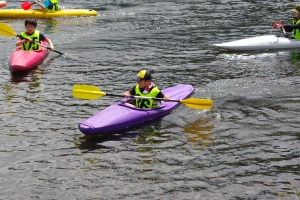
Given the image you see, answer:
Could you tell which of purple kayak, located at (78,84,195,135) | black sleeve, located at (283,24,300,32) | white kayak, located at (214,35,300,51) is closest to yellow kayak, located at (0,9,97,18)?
white kayak, located at (214,35,300,51)

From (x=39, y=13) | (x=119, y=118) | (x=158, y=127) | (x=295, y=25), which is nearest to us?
(x=119, y=118)

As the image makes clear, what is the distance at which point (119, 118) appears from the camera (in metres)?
8.66

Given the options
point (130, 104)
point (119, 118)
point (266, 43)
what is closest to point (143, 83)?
point (130, 104)

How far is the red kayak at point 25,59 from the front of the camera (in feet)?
40.6

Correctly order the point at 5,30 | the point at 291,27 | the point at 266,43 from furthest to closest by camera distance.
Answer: the point at 266,43, the point at 291,27, the point at 5,30

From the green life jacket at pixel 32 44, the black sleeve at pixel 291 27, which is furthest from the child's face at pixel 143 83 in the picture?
the black sleeve at pixel 291 27

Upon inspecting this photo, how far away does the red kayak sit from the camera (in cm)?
1239

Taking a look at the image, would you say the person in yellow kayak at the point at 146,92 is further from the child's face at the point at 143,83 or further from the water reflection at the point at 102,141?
the water reflection at the point at 102,141

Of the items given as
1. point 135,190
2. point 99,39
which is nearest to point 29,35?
point 99,39

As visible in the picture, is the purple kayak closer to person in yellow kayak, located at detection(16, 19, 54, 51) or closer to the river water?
the river water

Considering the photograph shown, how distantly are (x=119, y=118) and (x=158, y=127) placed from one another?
761 millimetres

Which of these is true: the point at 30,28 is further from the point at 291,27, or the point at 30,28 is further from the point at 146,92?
the point at 291,27

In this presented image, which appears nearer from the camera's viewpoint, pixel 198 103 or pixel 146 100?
pixel 198 103

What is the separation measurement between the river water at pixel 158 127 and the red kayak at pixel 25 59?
171 mm
